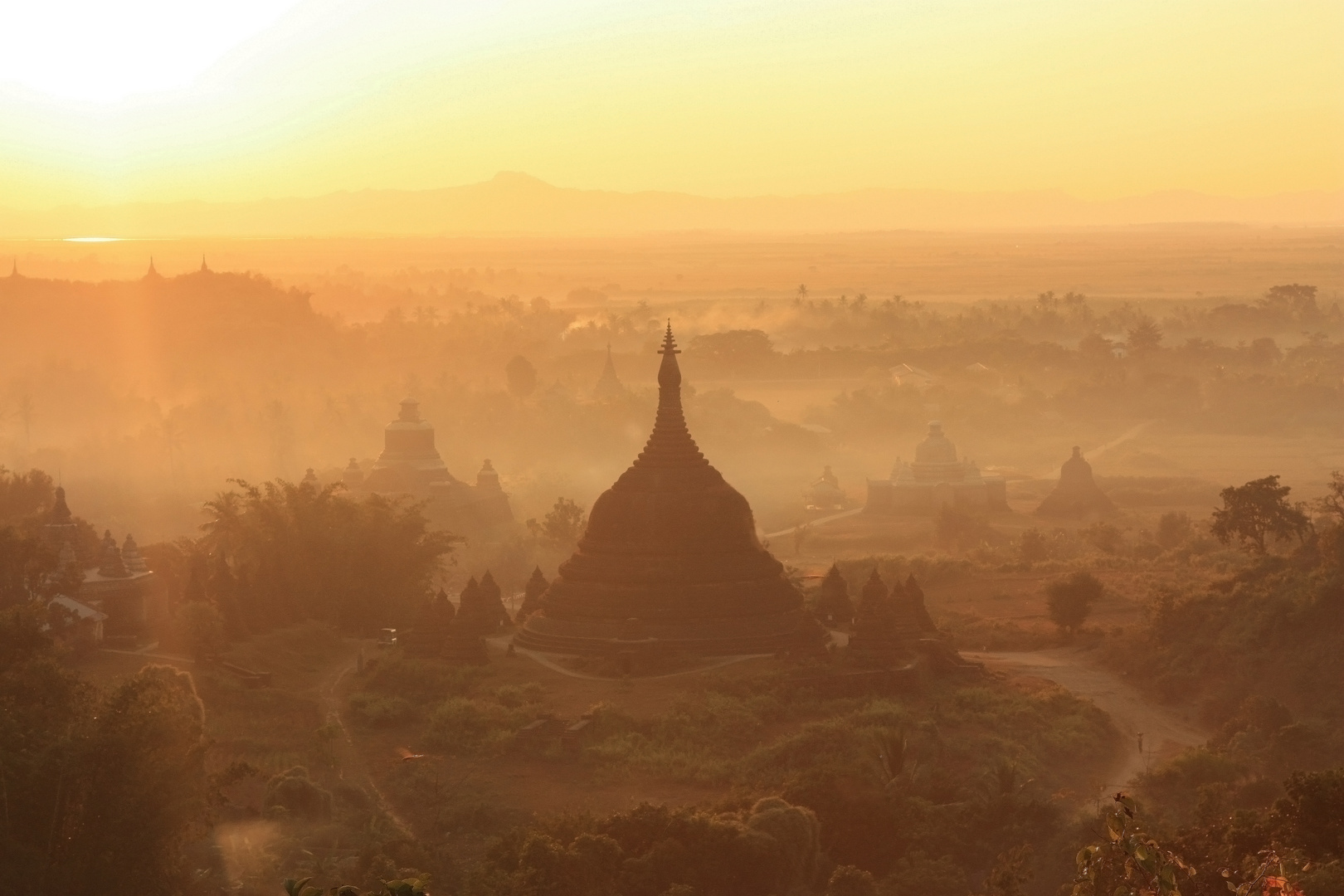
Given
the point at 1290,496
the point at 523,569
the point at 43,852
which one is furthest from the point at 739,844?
the point at 1290,496

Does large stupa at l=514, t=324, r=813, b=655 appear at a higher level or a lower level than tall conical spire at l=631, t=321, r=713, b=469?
lower

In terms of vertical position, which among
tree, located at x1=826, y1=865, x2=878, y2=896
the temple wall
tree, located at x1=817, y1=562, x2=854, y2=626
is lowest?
the temple wall

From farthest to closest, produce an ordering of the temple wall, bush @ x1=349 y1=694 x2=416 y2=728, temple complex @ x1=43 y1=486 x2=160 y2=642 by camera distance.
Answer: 1. the temple wall
2. temple complex @ x1=43 y1=486 x2=160 y2=642
3. bush @ x1=349 y1=694 x2=416 y2=728

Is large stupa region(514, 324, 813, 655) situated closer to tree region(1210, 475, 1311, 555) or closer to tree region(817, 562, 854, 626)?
tree region(817, 562, 854, 626)

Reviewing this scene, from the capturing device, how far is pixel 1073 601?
4728 cm

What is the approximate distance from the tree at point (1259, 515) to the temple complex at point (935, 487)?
63.0 ft

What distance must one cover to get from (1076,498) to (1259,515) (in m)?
21.2

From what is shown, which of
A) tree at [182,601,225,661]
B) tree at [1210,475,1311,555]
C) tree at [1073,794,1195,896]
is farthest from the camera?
tree at [1210,475,1311,555]

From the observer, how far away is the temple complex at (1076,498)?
7225cm

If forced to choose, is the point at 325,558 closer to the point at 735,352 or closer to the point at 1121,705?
the point at 1121,705

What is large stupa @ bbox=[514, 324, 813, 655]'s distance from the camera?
137ft

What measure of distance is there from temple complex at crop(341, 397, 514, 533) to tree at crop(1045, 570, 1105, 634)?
22786 millimetres

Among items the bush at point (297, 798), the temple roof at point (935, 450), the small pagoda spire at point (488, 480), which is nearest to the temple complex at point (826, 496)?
the temple roof at point (935, 450)

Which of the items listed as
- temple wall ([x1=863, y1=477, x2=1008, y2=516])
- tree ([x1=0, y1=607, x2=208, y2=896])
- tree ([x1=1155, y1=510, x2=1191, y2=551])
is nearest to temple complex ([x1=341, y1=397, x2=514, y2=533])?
temple wall ([x1=863, y1=477, x2=1008, y2=516])
